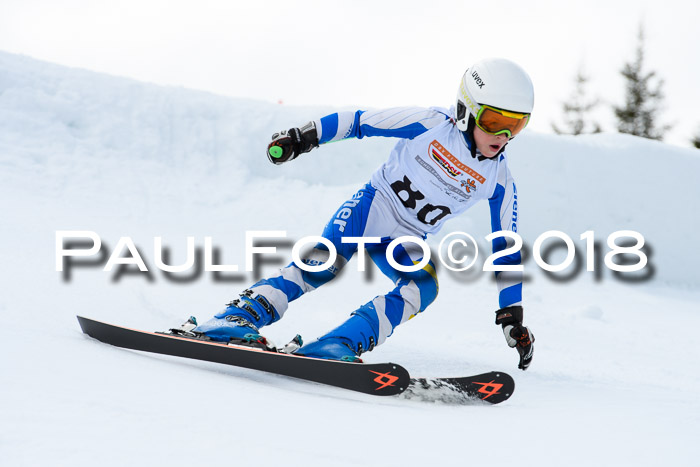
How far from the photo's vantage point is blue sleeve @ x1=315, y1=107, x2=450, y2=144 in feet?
10.5

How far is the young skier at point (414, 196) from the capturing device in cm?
285

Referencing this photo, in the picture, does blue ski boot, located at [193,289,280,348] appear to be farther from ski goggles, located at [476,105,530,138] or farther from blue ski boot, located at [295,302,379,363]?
ski goggles, located at [476,105,530,138]

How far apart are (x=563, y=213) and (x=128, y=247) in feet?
19.9

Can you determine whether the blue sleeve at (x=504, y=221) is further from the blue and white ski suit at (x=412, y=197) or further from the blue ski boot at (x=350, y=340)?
the blue ski boot at (x=350, y=340)

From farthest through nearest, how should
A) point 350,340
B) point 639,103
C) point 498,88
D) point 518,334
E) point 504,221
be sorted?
point 639,103, point 504,221, point 518,334, point 498,88, point 350,340

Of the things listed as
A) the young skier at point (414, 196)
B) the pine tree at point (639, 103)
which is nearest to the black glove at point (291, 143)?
the young skier at point (414, 196)

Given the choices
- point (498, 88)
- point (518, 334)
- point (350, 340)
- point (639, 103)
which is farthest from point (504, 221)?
point (639, 103)

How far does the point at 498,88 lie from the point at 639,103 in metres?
25.3

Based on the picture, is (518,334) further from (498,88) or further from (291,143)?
(291,143)

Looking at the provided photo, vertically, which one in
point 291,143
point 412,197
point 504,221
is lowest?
point 504,221

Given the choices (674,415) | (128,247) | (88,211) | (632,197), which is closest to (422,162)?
(674,415)

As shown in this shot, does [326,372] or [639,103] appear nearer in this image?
[326,372]

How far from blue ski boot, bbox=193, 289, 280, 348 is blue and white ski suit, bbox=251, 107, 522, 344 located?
10 centimetres

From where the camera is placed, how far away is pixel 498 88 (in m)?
2.85
